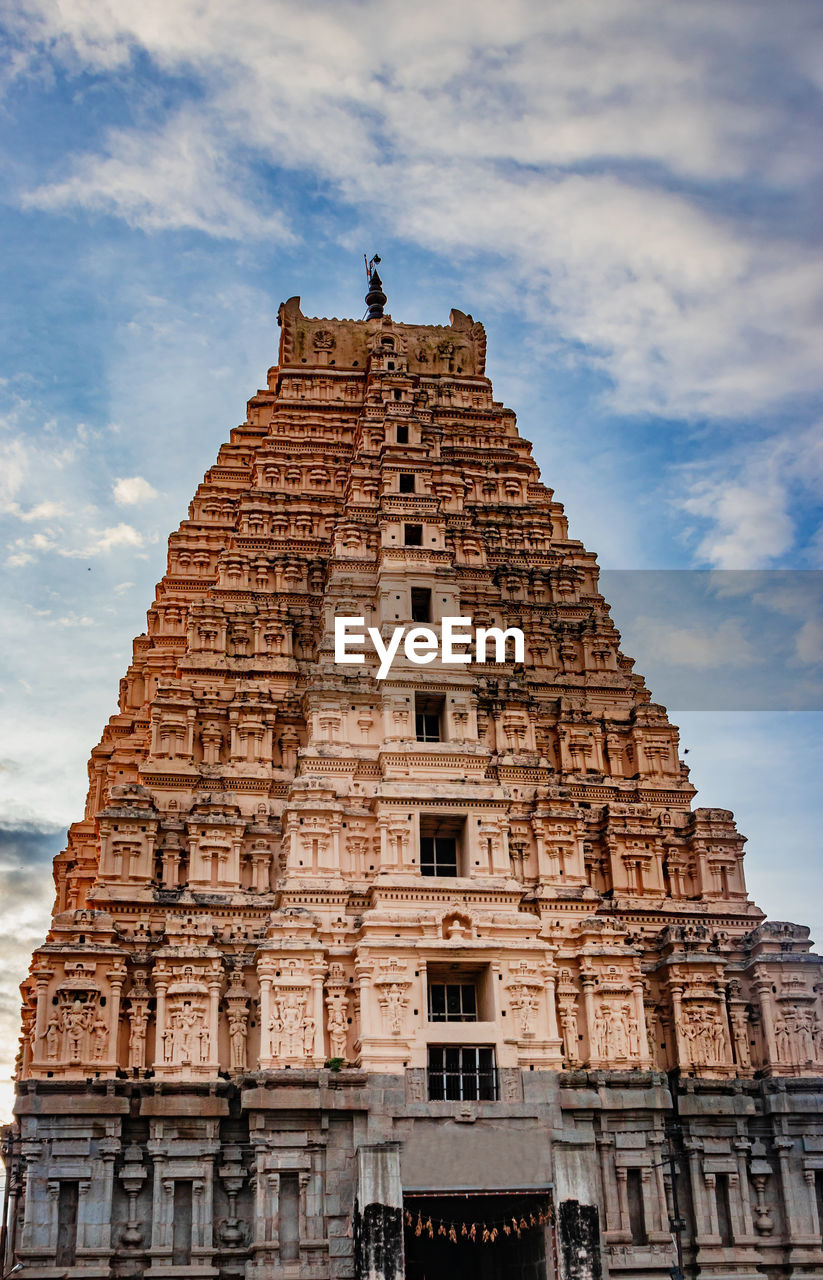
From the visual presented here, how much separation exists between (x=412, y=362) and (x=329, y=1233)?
36506 millimetres

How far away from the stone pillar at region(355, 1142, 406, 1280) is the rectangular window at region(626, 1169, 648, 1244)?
6673 millimetres

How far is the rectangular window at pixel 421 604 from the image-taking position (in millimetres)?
42469

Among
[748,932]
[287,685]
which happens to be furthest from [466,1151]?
[287,685]

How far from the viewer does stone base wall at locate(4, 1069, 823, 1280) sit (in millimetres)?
31156

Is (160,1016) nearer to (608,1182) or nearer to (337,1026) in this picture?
(337,1026)

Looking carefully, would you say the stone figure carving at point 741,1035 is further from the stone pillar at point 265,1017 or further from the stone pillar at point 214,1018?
the stone pillar at point 214,1018

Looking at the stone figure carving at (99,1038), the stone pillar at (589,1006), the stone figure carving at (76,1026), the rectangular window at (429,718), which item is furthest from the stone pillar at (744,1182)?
the stone figure carving at (76,1026)

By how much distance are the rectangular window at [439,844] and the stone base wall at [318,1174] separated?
6649 mm

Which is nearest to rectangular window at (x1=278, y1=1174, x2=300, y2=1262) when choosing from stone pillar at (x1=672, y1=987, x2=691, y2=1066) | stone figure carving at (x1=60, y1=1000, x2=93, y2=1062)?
stone figure carving at (x1=60, y1=1000, x2=93, y2=1062)

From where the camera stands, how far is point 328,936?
35.0 metres

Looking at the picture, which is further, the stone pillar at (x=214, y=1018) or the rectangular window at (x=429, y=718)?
the rectangular window at (x=429, y=718)

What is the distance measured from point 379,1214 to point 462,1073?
415 centimetres
